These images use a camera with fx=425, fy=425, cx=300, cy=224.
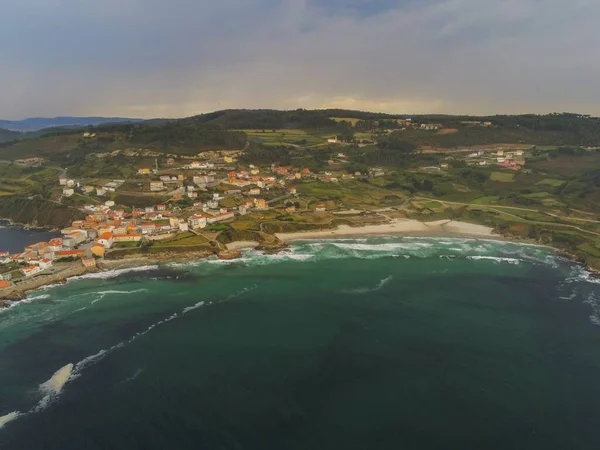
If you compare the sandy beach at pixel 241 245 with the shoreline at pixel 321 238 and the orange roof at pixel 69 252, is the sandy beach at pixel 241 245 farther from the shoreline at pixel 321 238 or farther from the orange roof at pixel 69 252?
the orange roof at pixel 69 252

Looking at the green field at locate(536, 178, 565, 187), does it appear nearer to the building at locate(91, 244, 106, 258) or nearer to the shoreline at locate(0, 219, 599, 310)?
the shoreline at locate(0, 219, 599, 310)

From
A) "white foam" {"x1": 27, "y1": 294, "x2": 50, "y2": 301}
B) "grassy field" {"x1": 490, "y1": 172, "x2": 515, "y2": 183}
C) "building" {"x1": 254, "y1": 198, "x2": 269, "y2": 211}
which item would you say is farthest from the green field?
"white foam" {"x1": 27, "y1": 294, "x2": 50, "y2": 301}

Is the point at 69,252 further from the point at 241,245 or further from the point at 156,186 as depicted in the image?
the point at 156,186

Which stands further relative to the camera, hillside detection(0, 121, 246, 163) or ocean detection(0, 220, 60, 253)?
hillside detection(0, 121, 246, 163)

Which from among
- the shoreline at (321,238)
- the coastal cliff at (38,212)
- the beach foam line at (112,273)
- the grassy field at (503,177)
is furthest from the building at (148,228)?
the grassy field at (503,177)

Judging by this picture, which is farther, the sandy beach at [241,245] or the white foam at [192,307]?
the sandy beach at [241,245]

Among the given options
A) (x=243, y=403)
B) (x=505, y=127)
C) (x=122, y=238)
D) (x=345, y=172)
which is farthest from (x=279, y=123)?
(x=243, y=403)

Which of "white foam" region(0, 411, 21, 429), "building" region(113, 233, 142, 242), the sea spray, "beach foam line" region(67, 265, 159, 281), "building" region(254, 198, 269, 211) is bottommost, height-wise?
"white foam" region(0, 411, 21, 429)
